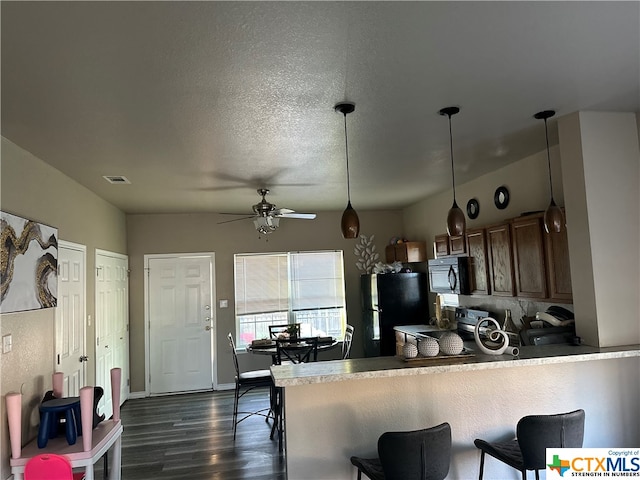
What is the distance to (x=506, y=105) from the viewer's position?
2721 millimetres

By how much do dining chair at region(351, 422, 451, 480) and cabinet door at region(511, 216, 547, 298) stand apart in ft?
6.05

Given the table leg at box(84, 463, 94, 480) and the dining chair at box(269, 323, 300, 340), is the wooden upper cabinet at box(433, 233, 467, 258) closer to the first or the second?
the dining chair at box(269, 323, 300, 340)

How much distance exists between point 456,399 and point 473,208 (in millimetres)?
2657

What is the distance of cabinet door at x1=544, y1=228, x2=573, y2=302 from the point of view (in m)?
3.20

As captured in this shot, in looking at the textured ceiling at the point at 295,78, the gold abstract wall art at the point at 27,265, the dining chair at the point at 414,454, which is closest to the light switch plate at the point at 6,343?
the gold abstract wall art at the point at 27,265

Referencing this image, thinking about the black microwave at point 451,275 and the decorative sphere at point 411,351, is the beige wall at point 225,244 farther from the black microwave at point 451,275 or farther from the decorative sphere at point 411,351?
the decorative sphere at point 411,351

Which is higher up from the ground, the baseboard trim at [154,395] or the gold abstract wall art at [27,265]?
the gold abstract wall art at [27,265]

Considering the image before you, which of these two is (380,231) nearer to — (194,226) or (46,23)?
(194,226)

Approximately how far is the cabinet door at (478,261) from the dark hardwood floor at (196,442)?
2.52 metres

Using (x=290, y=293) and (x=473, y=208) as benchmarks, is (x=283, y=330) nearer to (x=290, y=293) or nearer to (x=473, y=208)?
(x=290, y=293)

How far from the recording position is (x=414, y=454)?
2.09m

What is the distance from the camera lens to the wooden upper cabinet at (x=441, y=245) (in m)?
5.19

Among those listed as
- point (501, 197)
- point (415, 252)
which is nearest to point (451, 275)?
point (501, 197)

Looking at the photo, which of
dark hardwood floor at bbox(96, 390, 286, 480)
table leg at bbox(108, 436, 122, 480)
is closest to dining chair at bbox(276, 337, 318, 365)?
dark hardwood floor at bbox(96, 390, 286, 480)
